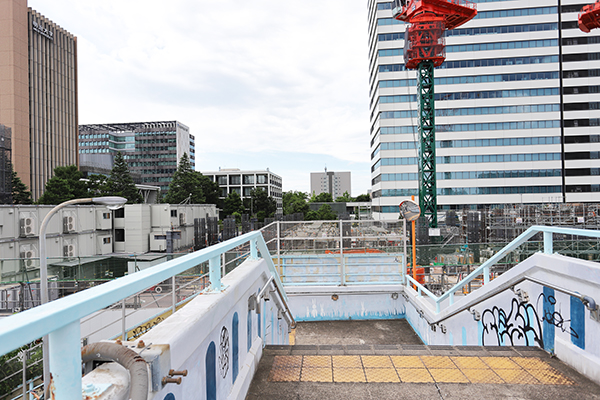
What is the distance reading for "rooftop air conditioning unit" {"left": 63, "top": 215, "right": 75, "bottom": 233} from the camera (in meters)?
28.4

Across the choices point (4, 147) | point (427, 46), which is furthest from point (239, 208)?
point (427, 46)

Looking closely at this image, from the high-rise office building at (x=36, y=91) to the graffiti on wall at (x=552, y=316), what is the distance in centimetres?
7517

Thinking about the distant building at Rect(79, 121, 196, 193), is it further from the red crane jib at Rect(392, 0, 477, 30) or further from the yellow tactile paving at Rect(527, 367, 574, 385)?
the yellow tactile paving at Rect(527, 367, 574, 385)

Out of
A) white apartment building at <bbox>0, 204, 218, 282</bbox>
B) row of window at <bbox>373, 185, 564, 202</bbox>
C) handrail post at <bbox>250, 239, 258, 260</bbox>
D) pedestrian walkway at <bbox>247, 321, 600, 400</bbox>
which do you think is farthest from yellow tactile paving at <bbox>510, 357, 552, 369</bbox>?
row of window at <bbox>373, 185, 564, 202</bbox>

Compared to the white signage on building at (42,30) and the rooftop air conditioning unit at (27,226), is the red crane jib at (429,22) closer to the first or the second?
the rooftop air conditioning unit at (27,226)

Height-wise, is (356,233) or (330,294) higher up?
(356,233)

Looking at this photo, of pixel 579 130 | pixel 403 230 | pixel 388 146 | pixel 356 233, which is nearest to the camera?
pixel 403 230

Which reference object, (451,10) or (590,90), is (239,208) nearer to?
(451,10)

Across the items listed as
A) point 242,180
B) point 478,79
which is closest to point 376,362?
point 478,79

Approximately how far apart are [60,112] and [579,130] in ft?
313

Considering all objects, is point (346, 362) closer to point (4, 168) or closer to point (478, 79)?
point (4, 168)

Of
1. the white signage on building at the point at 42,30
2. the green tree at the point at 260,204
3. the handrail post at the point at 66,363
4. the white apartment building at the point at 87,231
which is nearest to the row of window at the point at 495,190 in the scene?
the green tree at the point at 260,204

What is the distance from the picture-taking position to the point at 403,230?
977 centimetres

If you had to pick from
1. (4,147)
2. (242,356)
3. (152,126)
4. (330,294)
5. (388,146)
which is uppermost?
(152,126)
